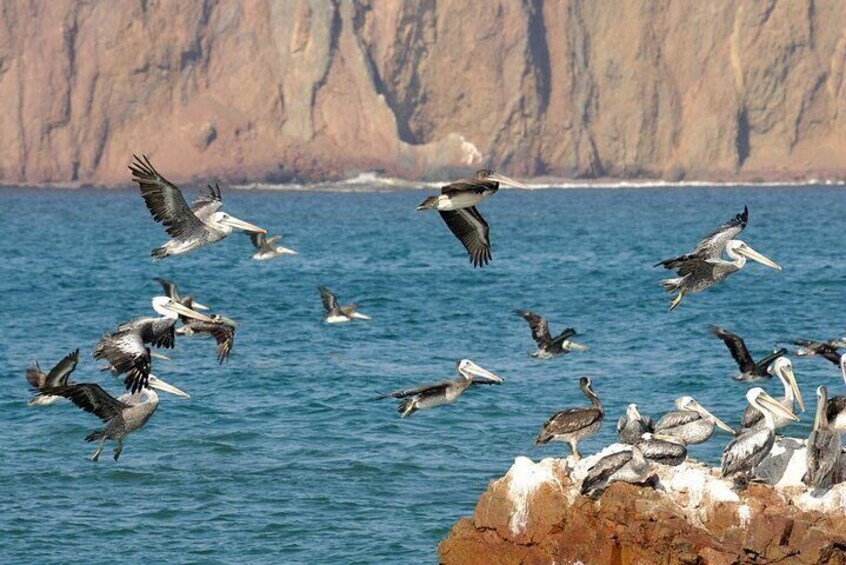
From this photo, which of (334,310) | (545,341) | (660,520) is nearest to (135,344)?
(660,520)

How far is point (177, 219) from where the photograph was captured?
15852 millimetres

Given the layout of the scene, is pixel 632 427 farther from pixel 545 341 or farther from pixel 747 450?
pixel 545 341

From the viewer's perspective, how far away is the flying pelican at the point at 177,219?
50.3 feet

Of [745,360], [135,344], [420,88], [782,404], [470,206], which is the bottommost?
[420,88]

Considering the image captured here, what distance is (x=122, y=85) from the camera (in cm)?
11825

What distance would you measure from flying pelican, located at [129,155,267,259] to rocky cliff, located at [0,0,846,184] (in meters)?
99.4

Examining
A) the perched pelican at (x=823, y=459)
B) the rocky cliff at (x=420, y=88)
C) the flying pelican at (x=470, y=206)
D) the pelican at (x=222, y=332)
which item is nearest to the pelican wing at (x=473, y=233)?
the flying pelican at (x=470, y=206)

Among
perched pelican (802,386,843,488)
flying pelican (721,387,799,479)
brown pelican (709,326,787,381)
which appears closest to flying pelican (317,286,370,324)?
brown pelican (709,326,787,381)

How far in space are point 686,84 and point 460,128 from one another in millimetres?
18261

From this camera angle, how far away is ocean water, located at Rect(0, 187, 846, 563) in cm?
1827

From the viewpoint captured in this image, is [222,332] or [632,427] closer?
[632,427]

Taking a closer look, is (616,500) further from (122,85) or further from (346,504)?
(122,85)

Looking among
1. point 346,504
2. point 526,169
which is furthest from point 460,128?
point 346,504

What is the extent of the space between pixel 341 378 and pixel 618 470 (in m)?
14.9
